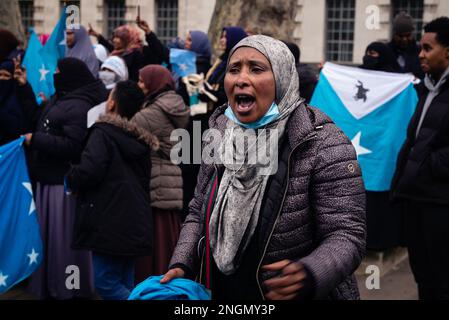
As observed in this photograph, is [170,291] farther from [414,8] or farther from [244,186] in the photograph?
[414,8]

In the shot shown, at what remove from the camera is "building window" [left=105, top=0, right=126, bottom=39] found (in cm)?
2683

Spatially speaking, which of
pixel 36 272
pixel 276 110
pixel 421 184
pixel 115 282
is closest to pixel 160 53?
pixel 36 272

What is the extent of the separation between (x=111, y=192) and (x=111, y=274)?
0.60 meters

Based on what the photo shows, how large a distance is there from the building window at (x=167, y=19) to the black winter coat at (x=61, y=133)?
66.9ft

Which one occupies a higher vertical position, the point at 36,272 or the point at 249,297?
the point at 249,297

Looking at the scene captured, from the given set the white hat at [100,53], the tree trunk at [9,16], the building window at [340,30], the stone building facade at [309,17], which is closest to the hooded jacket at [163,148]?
the white hat at [100,53]

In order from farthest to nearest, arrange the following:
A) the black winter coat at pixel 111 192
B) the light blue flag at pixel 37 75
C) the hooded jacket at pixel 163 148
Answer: the light blue flag at pixel 37 75 < the hooded jacket at pixel 163 148 < the black winter coat at pixel 111 192

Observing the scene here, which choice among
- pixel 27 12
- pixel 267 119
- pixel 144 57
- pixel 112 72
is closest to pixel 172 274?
pixel 267 119

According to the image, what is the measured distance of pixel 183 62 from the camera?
7.86 meters

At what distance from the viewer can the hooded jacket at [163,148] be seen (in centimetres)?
584

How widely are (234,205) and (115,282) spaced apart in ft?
9.16

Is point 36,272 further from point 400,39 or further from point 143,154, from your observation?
point 400,39

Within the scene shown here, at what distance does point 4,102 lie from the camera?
628 cm

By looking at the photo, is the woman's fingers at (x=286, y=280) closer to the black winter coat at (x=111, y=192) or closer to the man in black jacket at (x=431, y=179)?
the man in black jacket at (x=431, y=179)
